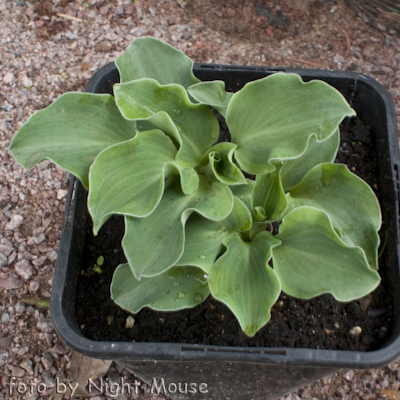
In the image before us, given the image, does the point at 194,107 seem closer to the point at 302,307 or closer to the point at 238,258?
the point at 238,258

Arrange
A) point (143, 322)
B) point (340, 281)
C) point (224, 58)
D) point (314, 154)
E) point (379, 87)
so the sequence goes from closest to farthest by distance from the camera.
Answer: point (340, 281) < point (314, 154) < point (143, 322) < point (379, 87) < point (224, 58)

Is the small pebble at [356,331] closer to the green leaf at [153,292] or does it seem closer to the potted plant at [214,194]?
the potted plant at [214,194]

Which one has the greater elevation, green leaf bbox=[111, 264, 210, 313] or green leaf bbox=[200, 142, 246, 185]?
green leaf bbox=[200, 142, 246, 185]

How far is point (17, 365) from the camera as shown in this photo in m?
1.54

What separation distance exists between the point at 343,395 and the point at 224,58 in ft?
5.22

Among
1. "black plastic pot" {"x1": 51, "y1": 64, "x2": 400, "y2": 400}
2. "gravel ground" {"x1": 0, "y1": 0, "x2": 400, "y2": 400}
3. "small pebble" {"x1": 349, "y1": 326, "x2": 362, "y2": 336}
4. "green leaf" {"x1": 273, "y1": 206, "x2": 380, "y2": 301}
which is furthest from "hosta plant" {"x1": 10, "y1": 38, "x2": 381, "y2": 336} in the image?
"gravel ground" {"x1": 0, "y1": 0, "x2": 400, "y2": 400}

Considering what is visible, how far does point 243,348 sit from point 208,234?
1.02ft

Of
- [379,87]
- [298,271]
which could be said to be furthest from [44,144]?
[379,87]

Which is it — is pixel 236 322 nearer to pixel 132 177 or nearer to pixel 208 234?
pixel 208 234

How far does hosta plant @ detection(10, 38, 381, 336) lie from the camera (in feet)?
3.06

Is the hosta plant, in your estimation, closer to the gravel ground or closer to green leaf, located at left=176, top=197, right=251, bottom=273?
green leaf, located at left=176, top=197, right=251, bottom=273

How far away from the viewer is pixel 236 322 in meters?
1.26

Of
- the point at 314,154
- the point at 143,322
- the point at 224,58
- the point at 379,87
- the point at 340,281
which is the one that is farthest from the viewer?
the point at 224,58

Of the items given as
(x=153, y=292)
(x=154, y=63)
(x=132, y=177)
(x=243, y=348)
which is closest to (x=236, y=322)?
(x=243, y=348)
